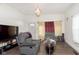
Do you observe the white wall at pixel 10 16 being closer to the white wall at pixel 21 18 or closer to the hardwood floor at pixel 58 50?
the white wall at pixel 21 18

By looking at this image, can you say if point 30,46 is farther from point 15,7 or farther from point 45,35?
point 15,7

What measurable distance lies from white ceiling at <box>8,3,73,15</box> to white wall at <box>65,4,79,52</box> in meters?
0.10

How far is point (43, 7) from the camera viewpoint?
88.4 inches

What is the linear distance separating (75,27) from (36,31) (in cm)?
69

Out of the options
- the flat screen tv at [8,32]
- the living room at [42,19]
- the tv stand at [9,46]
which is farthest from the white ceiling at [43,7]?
the tv stand at [9,46]

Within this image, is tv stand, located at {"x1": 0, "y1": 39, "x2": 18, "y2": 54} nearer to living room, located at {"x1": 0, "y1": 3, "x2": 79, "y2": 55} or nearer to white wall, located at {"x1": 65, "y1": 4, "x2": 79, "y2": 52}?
living room, located at {"x1": 0, "y1": 3, "x2": 79, "y2": 55}

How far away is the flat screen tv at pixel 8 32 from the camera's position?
2189 millimetres

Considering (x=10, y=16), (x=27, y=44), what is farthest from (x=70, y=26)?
(x=10, y=16)

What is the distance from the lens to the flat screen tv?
86.2 inches

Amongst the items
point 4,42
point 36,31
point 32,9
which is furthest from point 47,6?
point 4,42

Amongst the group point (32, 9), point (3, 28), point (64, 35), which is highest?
point (32, 9)

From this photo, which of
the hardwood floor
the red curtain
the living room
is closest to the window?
the living room

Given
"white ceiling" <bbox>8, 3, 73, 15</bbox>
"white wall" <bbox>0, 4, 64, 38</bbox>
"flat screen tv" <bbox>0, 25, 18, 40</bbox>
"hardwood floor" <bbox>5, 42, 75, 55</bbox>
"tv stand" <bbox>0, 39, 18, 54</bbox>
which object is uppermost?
"white ceiling" <bbox>8, 3, 73, 15</bbox>

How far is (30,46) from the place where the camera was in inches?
89.7
